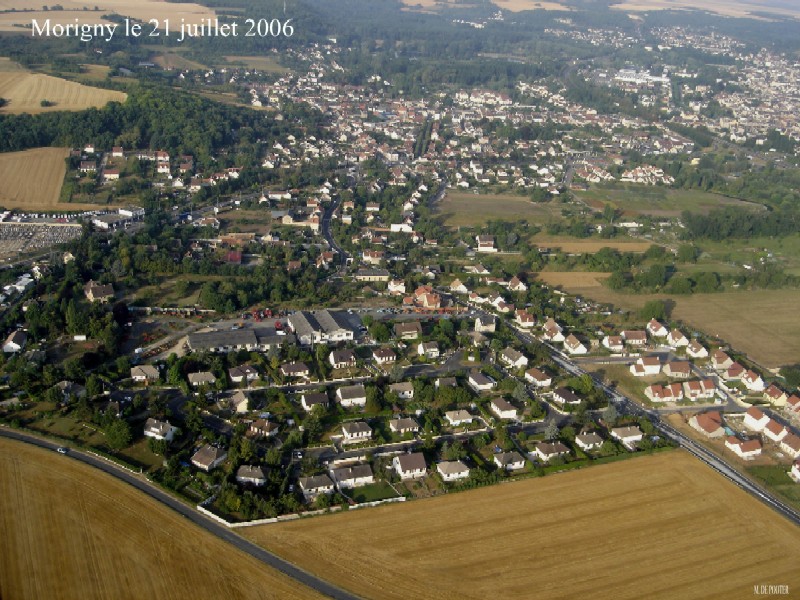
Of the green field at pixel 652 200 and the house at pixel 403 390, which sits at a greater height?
the house at pixel 403 390

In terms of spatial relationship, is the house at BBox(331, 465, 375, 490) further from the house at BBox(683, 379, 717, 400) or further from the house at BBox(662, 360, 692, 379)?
the house at BBox(662, 360, 692, 379)

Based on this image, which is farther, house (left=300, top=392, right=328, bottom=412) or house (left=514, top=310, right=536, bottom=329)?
house (left=514, top=310, right=536, bottom=329)

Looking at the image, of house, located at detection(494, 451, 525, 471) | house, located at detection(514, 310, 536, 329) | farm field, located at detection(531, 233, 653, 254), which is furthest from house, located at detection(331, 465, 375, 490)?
farm field, located at detection(531, 233, 653, 254)

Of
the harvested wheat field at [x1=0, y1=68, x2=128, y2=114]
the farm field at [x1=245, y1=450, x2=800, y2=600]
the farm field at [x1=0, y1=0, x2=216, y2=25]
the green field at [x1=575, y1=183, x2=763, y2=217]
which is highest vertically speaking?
the farm field at [x1=0, y1=0, x2=216, y2=25]

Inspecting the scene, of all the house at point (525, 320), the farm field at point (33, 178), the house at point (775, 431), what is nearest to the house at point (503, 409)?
the house at point (525, 320)

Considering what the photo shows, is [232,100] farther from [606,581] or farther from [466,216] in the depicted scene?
[606,581]

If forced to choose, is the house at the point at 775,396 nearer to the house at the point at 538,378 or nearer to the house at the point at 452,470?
the house at the point at 538,378
